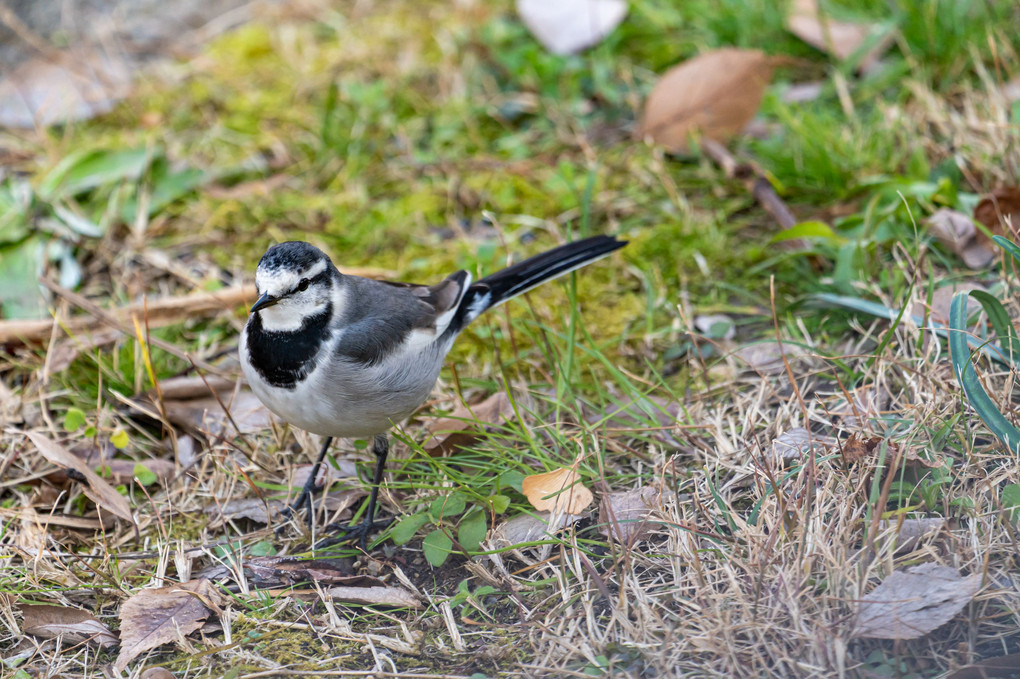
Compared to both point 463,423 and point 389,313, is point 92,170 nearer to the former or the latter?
point 389,313

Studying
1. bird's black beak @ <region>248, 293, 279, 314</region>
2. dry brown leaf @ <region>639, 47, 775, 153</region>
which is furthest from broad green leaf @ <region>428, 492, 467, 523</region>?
dry brown leaf @ <region>639, 47, 775, 153</region>

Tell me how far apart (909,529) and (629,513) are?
89 cm

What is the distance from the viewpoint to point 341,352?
11.2 ft

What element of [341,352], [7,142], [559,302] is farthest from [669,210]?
[7,142]

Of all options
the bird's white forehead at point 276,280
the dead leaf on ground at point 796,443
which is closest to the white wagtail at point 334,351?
the bird's white forehead at point 276,280

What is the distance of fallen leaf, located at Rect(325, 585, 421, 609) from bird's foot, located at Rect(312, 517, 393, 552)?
0.24m

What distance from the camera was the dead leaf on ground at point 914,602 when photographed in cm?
255

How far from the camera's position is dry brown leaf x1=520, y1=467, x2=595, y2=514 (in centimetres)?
317

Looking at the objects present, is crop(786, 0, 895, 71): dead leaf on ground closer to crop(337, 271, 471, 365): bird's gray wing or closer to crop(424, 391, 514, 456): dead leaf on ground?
crop(337, 271, 471, 365): bird's gray wing

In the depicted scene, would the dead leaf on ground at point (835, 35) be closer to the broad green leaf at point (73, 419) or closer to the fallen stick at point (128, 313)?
the fallen stick at point (128, 313)

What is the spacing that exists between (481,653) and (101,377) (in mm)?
2256

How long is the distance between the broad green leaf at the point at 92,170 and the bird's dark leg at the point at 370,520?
8.90ft

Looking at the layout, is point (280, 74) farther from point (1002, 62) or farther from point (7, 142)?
point (1002, 62)

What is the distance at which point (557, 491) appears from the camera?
3.18m
